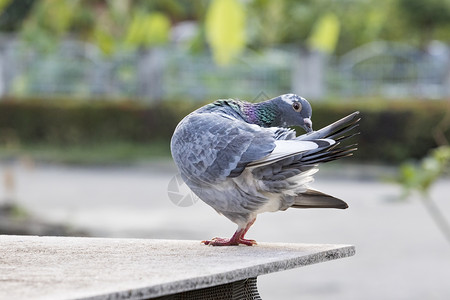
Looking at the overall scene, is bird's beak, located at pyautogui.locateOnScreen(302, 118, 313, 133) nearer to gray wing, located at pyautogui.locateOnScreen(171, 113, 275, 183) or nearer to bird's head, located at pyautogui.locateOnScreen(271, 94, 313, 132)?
bird's head, located at pyautogui.locateOnScreen(271, 94, 313, 132)

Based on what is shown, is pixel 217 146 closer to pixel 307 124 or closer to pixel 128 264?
pixel 307 124

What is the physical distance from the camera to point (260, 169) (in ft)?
7.50

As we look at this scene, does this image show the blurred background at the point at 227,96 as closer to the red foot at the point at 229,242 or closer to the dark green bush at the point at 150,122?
the dark green bush at the point at 150,122

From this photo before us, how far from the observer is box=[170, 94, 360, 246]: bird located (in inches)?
87.8

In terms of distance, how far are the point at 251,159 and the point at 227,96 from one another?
15341mm

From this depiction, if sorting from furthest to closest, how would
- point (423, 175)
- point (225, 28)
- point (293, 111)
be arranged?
point (423, 175), point (225, 28), point (293, 111)

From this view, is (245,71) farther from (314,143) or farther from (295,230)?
(314,143)

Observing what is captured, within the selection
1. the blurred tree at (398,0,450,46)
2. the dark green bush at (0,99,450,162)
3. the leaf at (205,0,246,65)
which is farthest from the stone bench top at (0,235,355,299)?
the blurred tree at (398,0,450,46)

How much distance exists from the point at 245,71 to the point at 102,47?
1390 cm

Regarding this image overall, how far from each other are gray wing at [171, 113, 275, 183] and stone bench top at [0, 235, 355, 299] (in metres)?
0.20

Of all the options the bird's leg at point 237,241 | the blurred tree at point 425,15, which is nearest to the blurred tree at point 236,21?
the blurred tree at point 425,15

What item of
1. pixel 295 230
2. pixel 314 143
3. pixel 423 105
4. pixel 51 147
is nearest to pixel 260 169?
pixel 314 143

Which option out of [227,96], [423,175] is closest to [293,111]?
[423,175]

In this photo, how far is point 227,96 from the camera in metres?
17.6
